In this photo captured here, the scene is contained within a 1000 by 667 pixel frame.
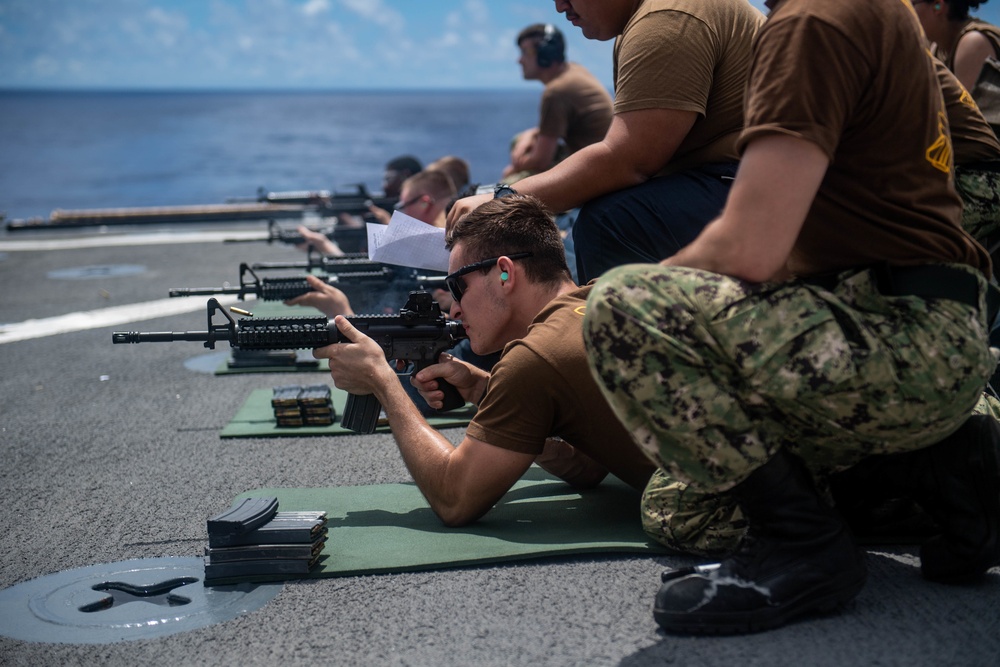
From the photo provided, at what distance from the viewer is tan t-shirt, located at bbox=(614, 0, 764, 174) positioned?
3844 millimetres

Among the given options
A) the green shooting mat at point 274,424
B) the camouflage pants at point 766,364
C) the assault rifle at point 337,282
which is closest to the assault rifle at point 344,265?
the assault rifle at point 337,282

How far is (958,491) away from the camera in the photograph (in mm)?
2914

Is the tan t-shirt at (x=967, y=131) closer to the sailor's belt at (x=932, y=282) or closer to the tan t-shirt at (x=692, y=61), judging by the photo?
the tan t-shirt at (x=692, y=61)

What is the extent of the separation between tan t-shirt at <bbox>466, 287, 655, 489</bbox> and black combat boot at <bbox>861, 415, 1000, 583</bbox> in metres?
0.83

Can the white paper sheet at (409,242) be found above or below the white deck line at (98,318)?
above

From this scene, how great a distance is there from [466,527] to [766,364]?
141 centimetres

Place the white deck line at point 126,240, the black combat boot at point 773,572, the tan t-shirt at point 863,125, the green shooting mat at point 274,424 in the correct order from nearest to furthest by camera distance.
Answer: the tan t-shirt at point 863,125 → the black combat boot at point 773,572 → the green shooting mat at point 274,424 → the white deck line at point 126,240

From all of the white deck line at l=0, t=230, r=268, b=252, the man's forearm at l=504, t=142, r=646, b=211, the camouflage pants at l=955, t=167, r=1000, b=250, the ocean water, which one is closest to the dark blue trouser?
the man's forearm at l=504, t=142, r=646, b=211

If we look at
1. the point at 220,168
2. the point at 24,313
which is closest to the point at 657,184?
the point at 24,313

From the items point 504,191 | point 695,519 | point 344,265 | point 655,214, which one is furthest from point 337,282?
point 695,519

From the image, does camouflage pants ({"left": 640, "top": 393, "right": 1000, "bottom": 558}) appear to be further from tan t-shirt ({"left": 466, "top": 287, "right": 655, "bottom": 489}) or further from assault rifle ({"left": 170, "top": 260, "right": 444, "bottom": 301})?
assault rifle ({"left": 170, "top": 260, "right": 444, "bottom": 301})

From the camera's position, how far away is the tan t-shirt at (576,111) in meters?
8.04

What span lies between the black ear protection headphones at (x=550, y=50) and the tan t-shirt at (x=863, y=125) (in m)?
5.85

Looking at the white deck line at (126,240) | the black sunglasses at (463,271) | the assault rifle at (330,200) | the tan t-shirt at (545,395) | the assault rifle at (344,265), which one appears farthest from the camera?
the white deck line at (126,240)
